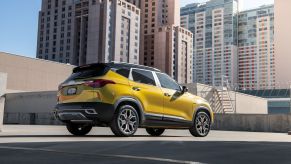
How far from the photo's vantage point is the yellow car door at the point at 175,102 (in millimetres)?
10539

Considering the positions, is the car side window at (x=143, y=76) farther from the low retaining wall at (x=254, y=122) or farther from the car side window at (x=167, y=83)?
the low retaining wall at (x=254, y=122)

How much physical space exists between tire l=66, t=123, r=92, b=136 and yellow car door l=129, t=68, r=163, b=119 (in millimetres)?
1781

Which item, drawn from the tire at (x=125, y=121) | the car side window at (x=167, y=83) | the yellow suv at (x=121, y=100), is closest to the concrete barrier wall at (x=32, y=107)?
the car side window at (x=167, y=83)

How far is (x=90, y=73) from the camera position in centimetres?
958

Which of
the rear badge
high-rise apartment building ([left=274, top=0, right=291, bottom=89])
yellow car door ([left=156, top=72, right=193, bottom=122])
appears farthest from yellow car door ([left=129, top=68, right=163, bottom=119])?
high-rise apartment building ([left=274, top=0, right=291, bottom=89])

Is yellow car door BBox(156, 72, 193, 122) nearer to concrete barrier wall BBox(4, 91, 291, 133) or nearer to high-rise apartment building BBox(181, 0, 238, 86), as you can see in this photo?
concrete barrier wall BBox(4, 91, 291, 133)

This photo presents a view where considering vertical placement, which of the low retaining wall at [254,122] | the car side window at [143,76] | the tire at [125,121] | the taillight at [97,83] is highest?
the car side window at [143,76]

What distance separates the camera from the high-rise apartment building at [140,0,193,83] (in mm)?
130375

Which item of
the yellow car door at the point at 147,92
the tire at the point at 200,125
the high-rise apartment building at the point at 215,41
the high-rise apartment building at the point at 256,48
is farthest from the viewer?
the high-rise apartment building at the point at 215,41

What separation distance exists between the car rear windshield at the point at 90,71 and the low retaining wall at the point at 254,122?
13263 mm

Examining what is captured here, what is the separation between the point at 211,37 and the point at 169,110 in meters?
151

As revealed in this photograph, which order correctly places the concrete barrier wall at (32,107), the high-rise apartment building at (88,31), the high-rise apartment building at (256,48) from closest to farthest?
1. the concrete barrier wall at (32,107)
2. the high-rise apartment building at (88,31)
3. the high-rise apartment building at (256,48)

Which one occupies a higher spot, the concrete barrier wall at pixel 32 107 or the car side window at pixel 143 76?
the car side window at pixel 143 76

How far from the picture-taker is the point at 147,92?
395 inches
